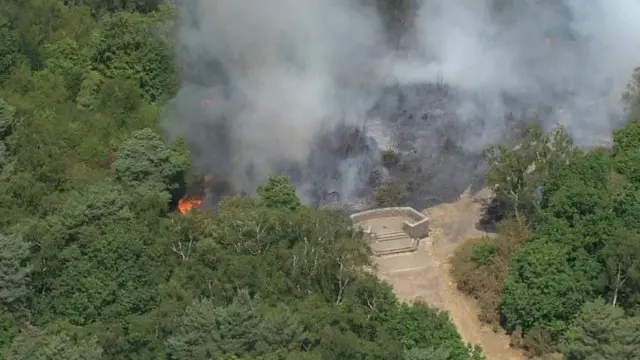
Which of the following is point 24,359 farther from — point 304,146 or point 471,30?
point 471,30

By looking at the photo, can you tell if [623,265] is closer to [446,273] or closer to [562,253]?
[562,253]

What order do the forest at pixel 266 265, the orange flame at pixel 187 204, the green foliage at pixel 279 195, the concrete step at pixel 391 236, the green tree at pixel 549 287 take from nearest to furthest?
the forest at pixel 266 265 < the green tree at pixel 549 287 < the green foliage at pixel 279 195 < the concrete step at pixel 391 236 < the orange flame at pixel 187 204

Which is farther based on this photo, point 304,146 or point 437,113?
point 437,113

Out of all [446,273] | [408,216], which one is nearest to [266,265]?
[446,273]

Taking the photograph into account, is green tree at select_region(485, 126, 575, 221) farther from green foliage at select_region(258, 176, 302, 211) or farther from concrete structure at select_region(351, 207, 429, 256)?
green foliage at select_region(258, 176, 302, 211)

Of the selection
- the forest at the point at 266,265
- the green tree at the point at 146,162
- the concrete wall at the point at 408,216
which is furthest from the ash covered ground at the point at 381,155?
the green tree at the point at 146,162

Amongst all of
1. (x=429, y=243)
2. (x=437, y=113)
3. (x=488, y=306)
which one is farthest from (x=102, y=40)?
(x=488, y=306)

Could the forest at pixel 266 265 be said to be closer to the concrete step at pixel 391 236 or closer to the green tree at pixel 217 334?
the green tree at pixel 217 334

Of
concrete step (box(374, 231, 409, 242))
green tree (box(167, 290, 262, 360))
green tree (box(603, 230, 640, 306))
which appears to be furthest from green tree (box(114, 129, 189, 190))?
green tree (box(603, 230, 640, 306))
